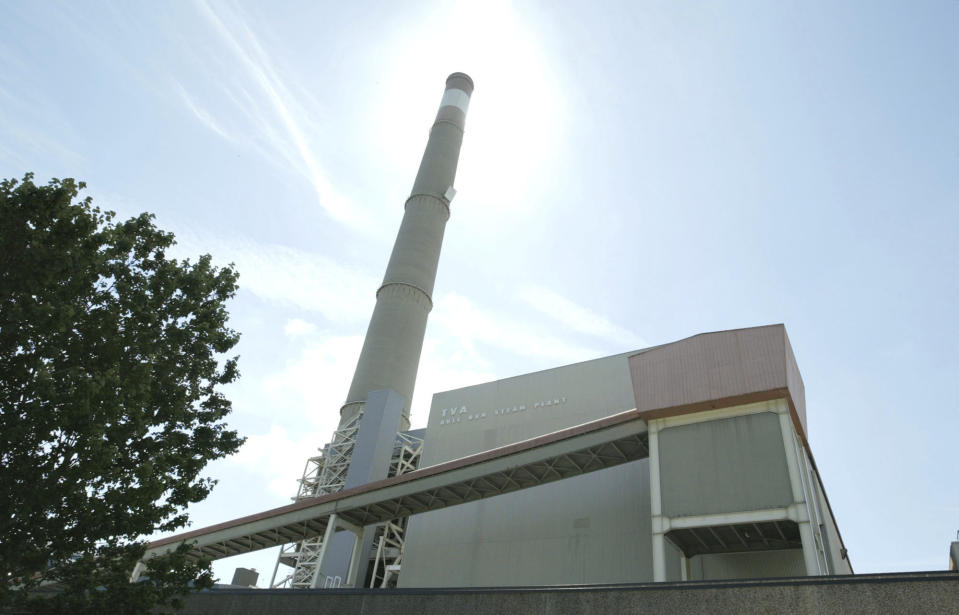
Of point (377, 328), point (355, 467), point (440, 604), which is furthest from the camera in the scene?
point (377, 328)

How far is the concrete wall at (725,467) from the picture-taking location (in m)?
19.1

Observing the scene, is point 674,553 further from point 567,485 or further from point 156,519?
point 156,519

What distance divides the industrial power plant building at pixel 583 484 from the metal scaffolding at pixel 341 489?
0.12m

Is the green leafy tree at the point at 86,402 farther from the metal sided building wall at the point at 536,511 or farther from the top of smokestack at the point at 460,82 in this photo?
the top of smokestack at the point at 460,82

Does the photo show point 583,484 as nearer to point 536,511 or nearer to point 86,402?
point 536,511

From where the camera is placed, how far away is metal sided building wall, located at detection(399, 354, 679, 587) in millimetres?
25891

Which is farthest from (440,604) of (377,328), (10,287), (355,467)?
(377,328)

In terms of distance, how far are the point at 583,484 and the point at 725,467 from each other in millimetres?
8898

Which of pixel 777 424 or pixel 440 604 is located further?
pixel 777 424

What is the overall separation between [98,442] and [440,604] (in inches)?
359

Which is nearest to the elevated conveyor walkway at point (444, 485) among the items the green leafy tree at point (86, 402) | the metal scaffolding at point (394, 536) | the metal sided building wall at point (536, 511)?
the metal sided building wall at point (536, 511)

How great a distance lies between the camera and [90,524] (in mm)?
13125

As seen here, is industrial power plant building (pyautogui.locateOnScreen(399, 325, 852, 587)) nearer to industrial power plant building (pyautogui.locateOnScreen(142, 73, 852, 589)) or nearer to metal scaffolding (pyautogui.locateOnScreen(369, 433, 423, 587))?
industrial power plant building (pyautogui.locateOnScreen(142, 73, 852, 589))

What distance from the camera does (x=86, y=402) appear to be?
12305 mm
